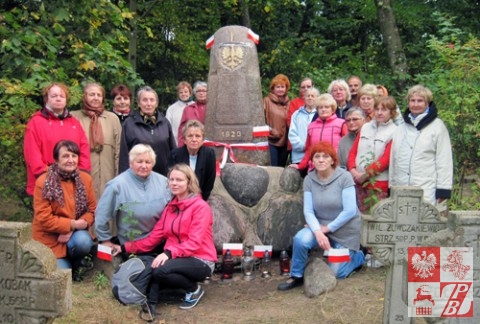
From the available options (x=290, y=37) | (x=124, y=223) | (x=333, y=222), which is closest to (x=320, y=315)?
(x=333, y=222)

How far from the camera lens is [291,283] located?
5.55 meters

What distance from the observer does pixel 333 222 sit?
551 centimetres

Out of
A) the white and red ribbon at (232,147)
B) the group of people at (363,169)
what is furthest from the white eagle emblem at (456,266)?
the white and red ribbon at (232,147)

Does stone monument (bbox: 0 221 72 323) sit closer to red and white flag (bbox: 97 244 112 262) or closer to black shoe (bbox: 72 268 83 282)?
red and white flag (bbox: 97 244 112 262)

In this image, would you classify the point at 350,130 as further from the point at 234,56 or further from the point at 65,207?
the point at 65,207

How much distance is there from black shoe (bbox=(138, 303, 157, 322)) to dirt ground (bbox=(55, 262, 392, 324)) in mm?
49

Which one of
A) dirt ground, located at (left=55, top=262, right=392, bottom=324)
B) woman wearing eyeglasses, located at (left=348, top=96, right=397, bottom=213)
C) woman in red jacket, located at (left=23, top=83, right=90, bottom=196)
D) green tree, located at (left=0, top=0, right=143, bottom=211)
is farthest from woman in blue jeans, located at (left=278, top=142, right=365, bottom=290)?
green tree, located at (left=0, top=0, right=143, bottom=211)

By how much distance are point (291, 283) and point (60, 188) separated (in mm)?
2258

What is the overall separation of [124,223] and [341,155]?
2387 mm

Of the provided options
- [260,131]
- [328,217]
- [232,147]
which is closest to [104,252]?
[328,217]

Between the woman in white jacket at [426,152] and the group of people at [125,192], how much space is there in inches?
74.3

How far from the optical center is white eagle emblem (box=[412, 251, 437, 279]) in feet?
13.4

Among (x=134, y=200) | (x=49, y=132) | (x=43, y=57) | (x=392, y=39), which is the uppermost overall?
(x=392, y=39)

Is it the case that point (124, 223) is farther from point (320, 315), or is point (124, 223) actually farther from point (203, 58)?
point (203, 58)
